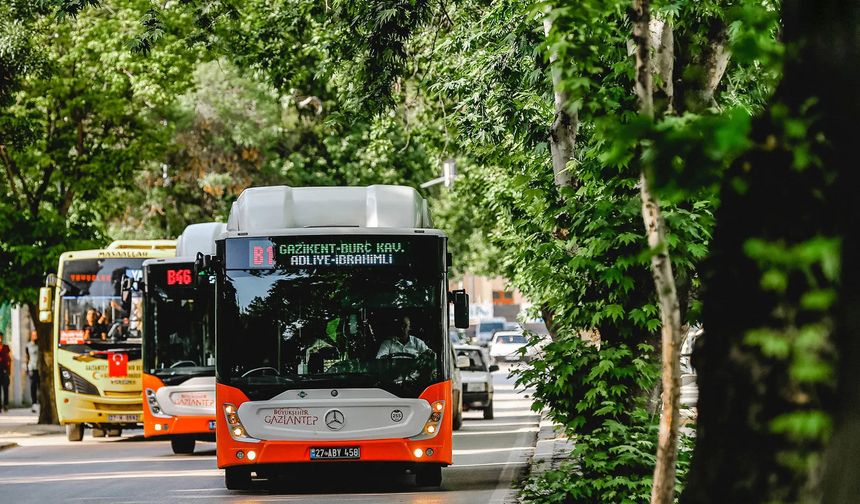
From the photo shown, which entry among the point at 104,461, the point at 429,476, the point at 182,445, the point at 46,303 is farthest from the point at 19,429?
the point at 429,476

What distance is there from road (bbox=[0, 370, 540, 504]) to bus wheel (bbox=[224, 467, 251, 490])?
0.10 m

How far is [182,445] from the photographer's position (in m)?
23.0

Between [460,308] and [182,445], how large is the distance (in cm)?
909

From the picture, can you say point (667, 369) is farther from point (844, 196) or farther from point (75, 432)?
point (75, 432)

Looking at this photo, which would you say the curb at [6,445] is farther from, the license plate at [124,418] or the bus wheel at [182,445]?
the bus wheel at [182,445]

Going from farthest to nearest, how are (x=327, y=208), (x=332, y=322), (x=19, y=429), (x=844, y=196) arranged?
(x=19, y=429)
(x=327, y=208)
(x=332, y=322)
(x=844, y=196)

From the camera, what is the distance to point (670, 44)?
41.3 feet

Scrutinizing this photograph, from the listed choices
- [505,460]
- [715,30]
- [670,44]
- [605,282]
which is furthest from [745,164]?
[505,460]

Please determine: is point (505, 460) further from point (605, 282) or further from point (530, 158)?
point (605, 282)

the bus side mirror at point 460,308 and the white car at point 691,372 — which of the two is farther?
the bus side mirror at point 460,308

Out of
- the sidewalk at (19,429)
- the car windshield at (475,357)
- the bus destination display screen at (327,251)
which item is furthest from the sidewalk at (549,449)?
the sidewalk at (19,429)

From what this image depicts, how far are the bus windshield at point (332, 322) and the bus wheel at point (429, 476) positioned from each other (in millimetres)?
1121

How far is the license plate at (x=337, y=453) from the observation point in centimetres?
1514

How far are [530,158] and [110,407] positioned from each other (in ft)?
39.9
